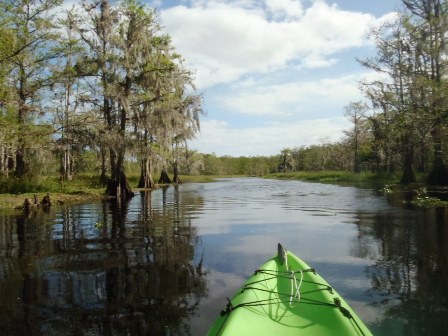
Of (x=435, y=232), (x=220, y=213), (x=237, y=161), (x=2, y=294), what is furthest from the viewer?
(x=237, y=161)

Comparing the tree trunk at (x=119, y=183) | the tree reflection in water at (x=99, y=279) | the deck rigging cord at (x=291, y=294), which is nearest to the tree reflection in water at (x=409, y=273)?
the deck rigging cord at (x=291, y=294)

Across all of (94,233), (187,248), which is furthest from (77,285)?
(94,233)

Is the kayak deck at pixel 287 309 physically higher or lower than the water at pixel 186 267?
higher

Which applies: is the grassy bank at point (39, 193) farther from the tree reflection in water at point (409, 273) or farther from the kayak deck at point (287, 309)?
the kayak deck at point (287, 309)

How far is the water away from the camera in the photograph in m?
5.21

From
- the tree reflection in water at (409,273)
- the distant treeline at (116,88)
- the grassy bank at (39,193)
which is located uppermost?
the distant treeline at (116,88)

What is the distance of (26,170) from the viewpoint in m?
22.8

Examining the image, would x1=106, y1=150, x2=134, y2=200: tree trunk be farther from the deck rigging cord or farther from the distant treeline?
the deck rigging cord

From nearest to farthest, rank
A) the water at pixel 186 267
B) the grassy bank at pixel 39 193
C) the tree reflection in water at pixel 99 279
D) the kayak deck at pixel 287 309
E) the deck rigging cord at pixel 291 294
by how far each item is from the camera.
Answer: the kayak deck at pixel 287 309 → the deck rigging cord at pixel 291 294 → the tree reflection in water at pixel 99 279 → the water at pixel 186 267 → the grassy bank at pixel 39 193

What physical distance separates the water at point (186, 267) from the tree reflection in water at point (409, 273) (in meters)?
0.02

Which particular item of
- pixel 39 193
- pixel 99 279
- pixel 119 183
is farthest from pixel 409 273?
pixel 119 183

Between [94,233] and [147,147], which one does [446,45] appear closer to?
[147,147]

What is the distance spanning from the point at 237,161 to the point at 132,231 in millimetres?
120267

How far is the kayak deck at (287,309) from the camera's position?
385 cm
